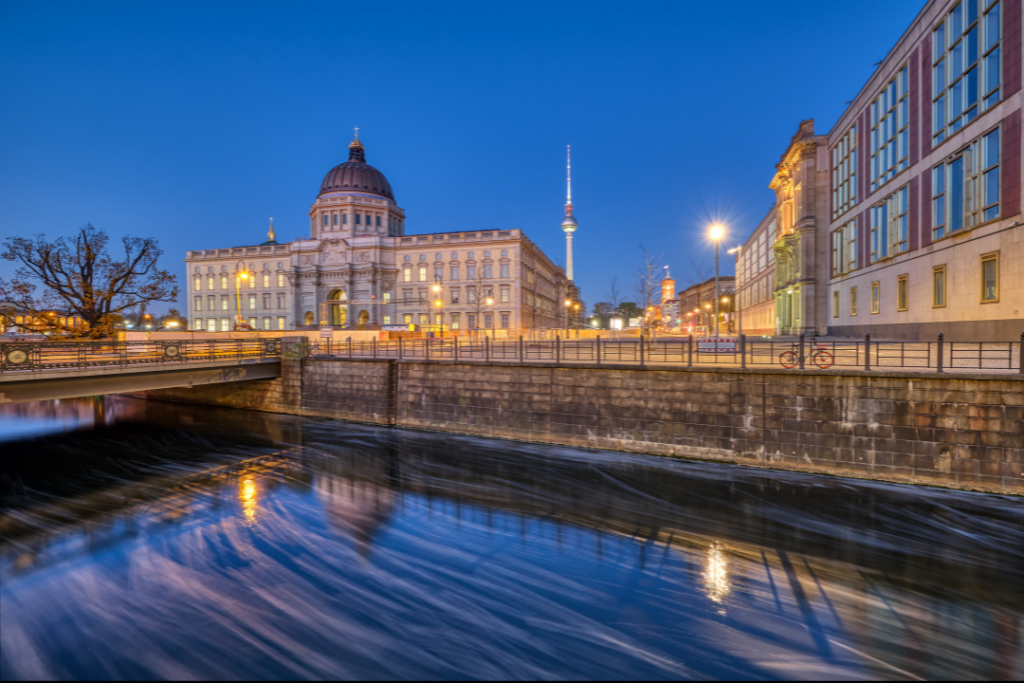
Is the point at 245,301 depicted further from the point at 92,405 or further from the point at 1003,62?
the point at 1003,62

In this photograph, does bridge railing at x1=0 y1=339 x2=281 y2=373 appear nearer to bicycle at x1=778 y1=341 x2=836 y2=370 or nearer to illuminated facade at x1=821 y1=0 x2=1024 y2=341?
bicycle at x1=778 y1=341 x2=836 y2=370

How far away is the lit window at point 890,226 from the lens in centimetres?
2591

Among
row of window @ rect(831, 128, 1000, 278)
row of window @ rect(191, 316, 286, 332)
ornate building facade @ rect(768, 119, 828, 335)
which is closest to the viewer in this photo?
row of window @ rect(831, 128, 1000, 278)

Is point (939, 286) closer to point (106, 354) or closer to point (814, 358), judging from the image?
point (814, 358)

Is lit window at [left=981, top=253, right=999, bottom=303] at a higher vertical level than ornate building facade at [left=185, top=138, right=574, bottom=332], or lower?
lower

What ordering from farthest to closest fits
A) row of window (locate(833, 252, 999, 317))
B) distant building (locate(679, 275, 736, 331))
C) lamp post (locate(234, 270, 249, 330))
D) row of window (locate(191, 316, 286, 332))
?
distant building (locate(679, 275, 736, 331))
row of window (locate(191, 316, 286, 332))
lamp post (locate(234, 270, 249, 330))
row of window (locate(833, 252, 999, 317))

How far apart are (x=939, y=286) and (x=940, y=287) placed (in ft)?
0.33

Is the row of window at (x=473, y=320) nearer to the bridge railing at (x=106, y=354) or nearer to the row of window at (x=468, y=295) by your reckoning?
the row of window at (x=468, y=295)

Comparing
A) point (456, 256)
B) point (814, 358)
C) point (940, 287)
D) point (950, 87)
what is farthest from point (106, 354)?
point (456, 256)

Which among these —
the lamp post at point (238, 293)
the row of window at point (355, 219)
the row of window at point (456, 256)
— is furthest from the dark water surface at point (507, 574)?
the row of window at point (355, 219)

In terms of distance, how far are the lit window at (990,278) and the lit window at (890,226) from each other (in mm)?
6898

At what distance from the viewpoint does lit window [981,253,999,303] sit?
60.7 feet

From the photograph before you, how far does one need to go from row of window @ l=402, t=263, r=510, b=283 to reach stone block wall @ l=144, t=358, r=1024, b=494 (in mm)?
57159

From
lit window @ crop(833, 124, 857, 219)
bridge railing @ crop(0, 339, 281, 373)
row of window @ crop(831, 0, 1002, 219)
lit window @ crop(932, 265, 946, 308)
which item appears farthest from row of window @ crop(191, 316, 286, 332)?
lit window @ crop(932, 265, 946, 308)
